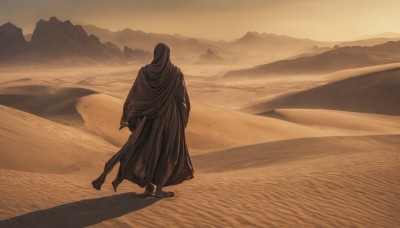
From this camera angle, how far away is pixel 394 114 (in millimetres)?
33125

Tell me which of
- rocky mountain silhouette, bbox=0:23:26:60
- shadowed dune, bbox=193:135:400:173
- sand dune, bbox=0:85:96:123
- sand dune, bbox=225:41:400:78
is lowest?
shadowed dune, bbox=193:135:400:173

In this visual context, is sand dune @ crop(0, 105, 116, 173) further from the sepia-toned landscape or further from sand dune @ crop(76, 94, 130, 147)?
sand dune @ crop(76, 94, 130, 147)

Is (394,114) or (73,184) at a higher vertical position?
(394,114)

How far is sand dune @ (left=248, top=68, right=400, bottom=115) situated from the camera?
117 ft

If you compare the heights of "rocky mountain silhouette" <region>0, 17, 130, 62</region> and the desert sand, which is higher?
"rocky mountain silhouette" <region>0, 17, 130, 62</region>

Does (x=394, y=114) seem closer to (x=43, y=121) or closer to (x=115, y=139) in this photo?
(x=115, y=139)

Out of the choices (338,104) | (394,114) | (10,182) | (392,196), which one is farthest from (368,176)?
(338,104)

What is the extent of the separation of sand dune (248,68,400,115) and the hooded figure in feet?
96.5

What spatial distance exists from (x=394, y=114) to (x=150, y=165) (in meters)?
29.5

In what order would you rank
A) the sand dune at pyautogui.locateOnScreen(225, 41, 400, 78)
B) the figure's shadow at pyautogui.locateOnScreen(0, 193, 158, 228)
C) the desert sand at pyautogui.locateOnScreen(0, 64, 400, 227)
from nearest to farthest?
the figure's shadow at pyautogui.locateOnScreen(0, 193, 158, 228) < the desert sand at pyautogui.locateOnScreen(0, 64, 400, 227) < the sand dune at pyautogui.locateOnScreen(225, 41, 400, 78)

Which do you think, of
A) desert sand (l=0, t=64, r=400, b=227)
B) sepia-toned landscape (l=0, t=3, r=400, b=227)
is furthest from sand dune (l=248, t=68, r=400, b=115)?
desert sand (l=0, t=64, r=400, b=227)

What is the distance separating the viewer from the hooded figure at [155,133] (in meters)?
7.05

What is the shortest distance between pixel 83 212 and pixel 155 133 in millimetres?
1489

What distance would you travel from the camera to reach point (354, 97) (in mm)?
39156
